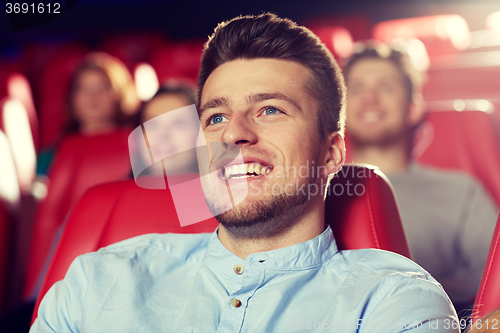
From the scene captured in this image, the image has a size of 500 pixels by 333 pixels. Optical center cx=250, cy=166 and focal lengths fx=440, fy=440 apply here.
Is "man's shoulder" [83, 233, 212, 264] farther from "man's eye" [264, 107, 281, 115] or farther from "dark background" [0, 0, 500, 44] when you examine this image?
"dark background" [0, 0, 500, 44]

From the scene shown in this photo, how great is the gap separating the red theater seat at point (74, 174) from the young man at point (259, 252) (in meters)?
0.69

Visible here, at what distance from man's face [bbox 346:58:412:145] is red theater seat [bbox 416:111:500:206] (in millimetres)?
98

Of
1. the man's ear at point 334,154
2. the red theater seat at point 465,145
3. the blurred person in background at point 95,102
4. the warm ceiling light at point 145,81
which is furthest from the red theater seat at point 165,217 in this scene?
the warm ceiling light at point 145,81

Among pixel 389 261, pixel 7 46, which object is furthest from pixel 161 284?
pixel 7 46

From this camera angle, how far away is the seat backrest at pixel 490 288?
0.67 metres

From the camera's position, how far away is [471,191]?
51.6 inches

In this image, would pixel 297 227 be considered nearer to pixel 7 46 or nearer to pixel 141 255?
pixel 141 255

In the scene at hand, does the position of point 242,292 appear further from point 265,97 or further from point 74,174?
point 74,174

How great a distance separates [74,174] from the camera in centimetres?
150

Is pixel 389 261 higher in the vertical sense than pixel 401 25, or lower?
lower

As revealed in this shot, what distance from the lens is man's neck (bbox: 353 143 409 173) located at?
1362 mm

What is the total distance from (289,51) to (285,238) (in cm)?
34

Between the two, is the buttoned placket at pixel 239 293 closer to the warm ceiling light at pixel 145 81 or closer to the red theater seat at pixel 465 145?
the red theater seat at pixel 465 145

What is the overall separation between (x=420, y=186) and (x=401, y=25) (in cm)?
166
